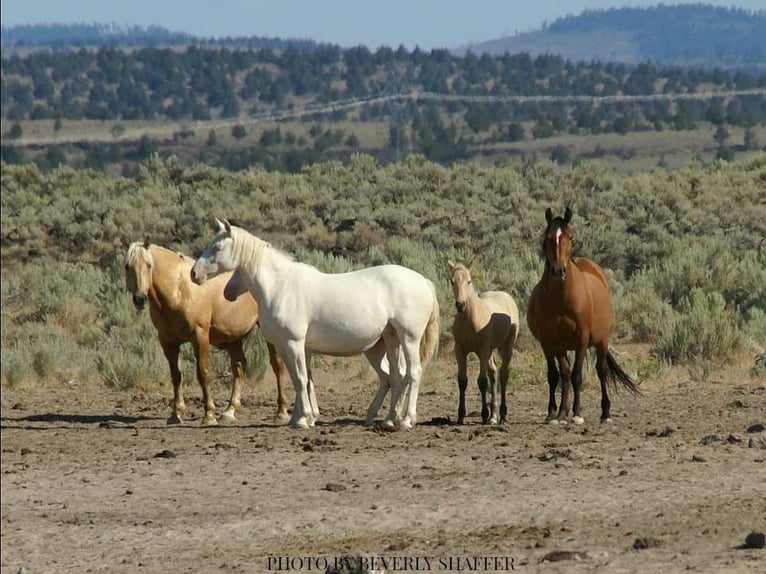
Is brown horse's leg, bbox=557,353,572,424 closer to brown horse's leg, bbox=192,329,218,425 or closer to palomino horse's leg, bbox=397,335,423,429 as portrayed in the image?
palomino horse's leg, bbox=397,335,423,429

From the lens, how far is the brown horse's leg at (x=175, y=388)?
14336 mm

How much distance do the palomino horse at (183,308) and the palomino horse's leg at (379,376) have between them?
99cm

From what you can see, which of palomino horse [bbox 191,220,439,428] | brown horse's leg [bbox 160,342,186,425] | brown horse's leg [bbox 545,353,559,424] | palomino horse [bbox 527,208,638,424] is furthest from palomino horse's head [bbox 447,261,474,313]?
brown horse's leg [bbox 160,342,186,425]

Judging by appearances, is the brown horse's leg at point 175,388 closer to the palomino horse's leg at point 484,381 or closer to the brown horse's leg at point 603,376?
the palomino horse's leg at point 484,381

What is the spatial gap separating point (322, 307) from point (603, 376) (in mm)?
2546

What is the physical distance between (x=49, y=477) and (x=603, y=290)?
17.1ft

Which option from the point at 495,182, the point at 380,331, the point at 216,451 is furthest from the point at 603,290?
the point at 495,182

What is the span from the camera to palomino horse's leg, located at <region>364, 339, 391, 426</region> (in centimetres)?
1368

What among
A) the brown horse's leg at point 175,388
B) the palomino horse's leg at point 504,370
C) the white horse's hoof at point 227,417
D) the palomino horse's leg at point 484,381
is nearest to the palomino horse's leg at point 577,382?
the palomino horse's leg at point 504,370

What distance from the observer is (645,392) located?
621 inches

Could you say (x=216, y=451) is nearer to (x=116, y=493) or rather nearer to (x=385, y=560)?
(x=116, y=493)

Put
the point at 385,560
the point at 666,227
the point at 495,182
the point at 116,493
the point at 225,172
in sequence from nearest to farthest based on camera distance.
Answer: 1. the point at 385,560
2. the point at 116,493
3. the point at 666,227
4. the point at 495,182
5. the point at 225,172

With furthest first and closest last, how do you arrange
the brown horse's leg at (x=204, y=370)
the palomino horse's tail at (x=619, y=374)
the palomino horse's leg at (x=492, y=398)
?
the palomino horse's tail at (x=619, y=374), the brown horse's leg at (x=204, y=370), the palomino horse's leg at (x=492, y=398)

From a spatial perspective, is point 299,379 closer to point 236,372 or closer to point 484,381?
point 484,381
